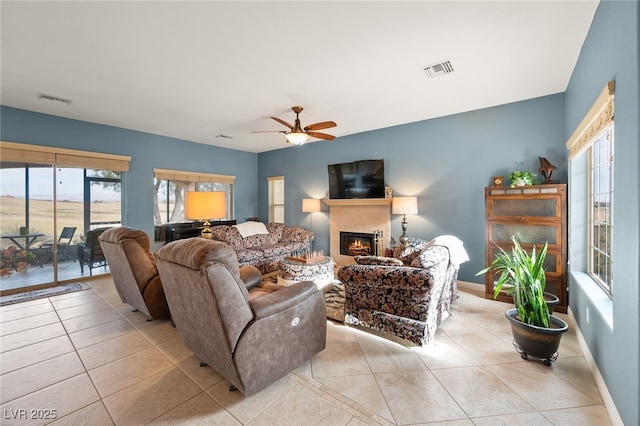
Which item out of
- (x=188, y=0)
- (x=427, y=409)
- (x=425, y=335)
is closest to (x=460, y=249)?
(x=425, y=335)

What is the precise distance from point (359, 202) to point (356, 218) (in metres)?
0.37

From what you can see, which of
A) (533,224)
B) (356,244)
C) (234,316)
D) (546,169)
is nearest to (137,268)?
(234,316)

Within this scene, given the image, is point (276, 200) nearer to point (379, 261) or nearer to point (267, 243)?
point (267, 243)

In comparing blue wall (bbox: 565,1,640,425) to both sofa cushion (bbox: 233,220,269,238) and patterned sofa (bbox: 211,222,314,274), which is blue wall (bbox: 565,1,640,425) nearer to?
patterned sofa (bbox: 211,222,314,274)

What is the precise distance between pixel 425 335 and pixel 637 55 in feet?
7.52

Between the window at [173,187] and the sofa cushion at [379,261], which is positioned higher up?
the window at [173,187]

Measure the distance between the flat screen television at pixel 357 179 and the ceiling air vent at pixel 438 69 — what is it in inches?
88.1

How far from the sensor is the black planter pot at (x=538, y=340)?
2.13 meters

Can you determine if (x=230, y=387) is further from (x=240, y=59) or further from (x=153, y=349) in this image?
(x=240, y=59)

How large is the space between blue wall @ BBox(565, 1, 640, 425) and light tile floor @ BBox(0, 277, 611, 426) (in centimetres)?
35

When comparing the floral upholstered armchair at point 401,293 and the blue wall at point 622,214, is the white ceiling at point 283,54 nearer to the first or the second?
the blue wall at point 622,214

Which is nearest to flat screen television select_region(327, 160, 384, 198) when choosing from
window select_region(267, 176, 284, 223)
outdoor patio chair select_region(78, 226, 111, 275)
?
window select_region(267, 176, 284, 223)

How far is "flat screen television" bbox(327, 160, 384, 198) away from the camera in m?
5.25

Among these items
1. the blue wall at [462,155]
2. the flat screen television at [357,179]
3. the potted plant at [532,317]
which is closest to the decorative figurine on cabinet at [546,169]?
the blue wall at [462,155]
